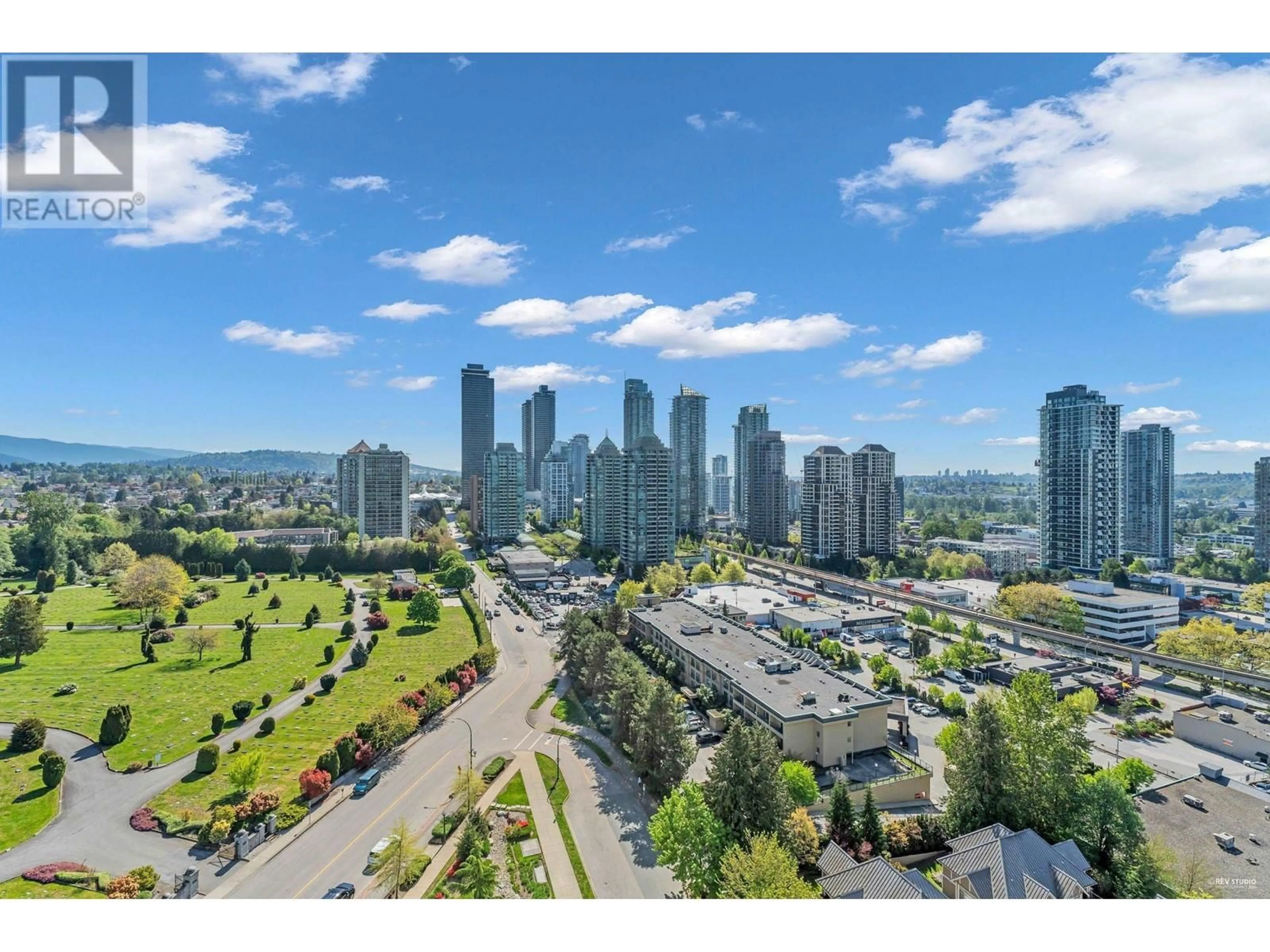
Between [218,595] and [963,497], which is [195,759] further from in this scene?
[963,497]

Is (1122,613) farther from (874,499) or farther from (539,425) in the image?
(539,425)

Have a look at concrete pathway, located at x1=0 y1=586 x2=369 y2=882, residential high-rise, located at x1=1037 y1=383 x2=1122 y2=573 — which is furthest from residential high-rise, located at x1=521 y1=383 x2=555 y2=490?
concrete pathway, located at x1=0 y1=586 x2=369 y2=882

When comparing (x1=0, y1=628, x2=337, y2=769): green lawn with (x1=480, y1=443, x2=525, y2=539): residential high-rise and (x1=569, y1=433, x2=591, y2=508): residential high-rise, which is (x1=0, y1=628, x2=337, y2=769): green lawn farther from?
(x1=569, y1=433, x2=591, y2=508): residential high-rise

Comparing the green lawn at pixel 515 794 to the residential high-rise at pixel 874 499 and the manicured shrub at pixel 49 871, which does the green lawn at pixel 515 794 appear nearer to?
the manicured shrub at pixel 49 871

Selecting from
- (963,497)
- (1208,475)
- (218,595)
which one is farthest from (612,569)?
(1208,475)

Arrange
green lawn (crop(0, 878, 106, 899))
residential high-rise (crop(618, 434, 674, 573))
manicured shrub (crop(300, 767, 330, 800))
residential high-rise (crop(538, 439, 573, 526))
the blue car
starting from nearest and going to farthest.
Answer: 1. green lawn (crop(0, 878, 106, 899))
2. manicured shrub (crop(300, 767, 330, 800))
3. the blue car
4. residential high-rise (crop(618, 434, 674, 573))
5. residential high-rise (crop(538, 439, 573, 526))

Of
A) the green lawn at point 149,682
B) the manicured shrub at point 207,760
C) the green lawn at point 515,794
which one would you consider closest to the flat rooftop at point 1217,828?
the green lawn at point 515,794
